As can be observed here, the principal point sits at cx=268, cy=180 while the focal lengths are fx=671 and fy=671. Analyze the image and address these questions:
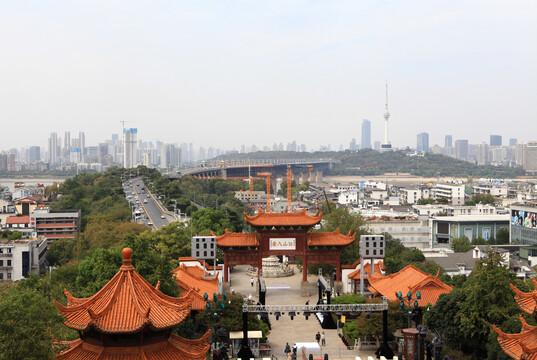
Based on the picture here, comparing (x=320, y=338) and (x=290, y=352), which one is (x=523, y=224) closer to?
(x=320, y=338)

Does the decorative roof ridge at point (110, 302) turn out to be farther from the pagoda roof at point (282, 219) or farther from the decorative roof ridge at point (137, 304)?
the pagoda roof at point (282, 219)

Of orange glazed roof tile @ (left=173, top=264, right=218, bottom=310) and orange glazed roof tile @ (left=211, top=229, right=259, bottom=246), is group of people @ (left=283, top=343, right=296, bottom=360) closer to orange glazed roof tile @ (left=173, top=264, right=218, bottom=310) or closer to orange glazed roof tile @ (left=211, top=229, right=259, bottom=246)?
orange glazed roof tile @ (left=173, top=264, right=218, bottom=310)

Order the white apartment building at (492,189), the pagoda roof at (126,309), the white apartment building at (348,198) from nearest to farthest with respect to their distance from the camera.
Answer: the pagoda roof at (126,309) < the white apartment building at (348,198) < the white apartment building at (492,189)

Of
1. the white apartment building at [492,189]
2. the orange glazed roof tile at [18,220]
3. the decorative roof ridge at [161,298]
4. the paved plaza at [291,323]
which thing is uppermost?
the decorative roof ridge at [161,298]

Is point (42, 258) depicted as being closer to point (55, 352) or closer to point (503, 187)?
point (55, 352)

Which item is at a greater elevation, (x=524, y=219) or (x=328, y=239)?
(x=328, y=239)

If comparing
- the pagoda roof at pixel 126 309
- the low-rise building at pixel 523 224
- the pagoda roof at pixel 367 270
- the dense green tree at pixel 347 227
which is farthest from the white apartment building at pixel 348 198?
the pagoda roof at pixel 126 309

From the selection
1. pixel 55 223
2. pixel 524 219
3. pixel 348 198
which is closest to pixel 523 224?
pixel 524 219
